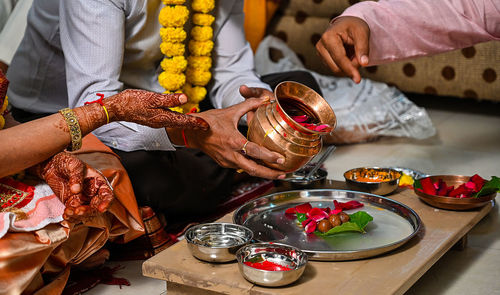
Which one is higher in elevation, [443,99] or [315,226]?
[315,226]

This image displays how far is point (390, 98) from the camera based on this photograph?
3.60 meters

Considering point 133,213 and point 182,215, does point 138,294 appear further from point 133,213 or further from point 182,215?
point 182,215

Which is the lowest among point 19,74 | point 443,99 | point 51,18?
point 443,99

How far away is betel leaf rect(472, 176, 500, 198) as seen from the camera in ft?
6.38

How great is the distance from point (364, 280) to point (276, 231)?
37 cm

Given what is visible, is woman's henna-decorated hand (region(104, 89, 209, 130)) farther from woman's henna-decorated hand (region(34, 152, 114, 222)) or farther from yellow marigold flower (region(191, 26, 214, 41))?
yellow marigold flower (region(191, 26, 214, 41))

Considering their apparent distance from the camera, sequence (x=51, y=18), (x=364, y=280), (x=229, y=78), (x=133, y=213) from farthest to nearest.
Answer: (x=229, y=78) → (x=51, y=18) → (x=133, y=213) → (x=364, y=280)

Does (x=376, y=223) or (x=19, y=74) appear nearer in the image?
(x=376, y=223)

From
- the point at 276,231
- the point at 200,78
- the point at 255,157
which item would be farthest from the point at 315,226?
the point at 200,78

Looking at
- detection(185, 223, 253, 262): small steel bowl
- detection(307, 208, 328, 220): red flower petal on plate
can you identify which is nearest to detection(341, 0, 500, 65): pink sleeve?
detection(307, 208, 328, 220): red flower petal on plate

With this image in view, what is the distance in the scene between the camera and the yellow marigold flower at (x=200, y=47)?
2.47 meters

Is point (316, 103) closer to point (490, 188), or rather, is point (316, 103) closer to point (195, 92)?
point (490, 188)

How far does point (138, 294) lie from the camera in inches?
74.9

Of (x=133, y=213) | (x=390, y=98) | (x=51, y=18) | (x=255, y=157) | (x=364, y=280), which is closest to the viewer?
(x=364, y=280)
